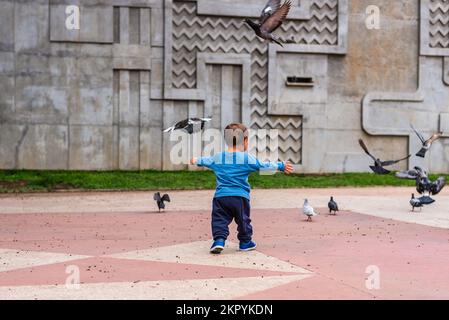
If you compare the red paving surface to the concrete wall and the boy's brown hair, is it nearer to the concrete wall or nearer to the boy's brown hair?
the boy's brown hair

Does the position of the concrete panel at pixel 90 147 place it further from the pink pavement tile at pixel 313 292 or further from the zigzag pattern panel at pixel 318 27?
the pink pavement tile at pixel 313 292

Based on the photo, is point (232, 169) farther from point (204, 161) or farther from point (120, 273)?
point (120, 273)

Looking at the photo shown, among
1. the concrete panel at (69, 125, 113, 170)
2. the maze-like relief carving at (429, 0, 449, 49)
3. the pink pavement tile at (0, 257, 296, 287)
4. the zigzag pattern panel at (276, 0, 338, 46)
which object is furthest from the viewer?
the maze-like relief carving at (429, 0, 449, 49)

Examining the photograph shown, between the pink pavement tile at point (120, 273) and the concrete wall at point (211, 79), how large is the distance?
1610 cm

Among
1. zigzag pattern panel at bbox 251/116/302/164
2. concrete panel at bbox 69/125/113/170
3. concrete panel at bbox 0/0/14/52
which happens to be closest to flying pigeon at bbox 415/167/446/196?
zigzag pattern panel at bbox 251/116/302/164

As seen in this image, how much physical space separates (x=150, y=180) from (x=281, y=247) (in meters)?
12.5

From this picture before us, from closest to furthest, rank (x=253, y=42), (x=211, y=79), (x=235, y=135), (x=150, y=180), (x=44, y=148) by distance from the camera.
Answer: (x=235, y=135), (x=150, y=180), (x=44, y=148), (x=211, y=79), (x=253, y=42)

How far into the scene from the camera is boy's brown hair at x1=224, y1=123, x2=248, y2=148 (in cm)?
851

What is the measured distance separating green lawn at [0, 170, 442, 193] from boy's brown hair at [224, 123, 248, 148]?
38.6 feet

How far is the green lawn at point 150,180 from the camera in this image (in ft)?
66.1

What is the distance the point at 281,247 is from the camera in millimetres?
8977

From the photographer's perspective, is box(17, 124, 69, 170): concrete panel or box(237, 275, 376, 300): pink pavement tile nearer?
box(237, 275, 376, 300): pink pavement tile

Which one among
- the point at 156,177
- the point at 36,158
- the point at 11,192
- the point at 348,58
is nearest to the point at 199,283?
the point at 11,192

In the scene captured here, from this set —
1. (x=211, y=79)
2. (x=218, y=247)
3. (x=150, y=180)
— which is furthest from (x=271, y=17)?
(x=211, y=79)
